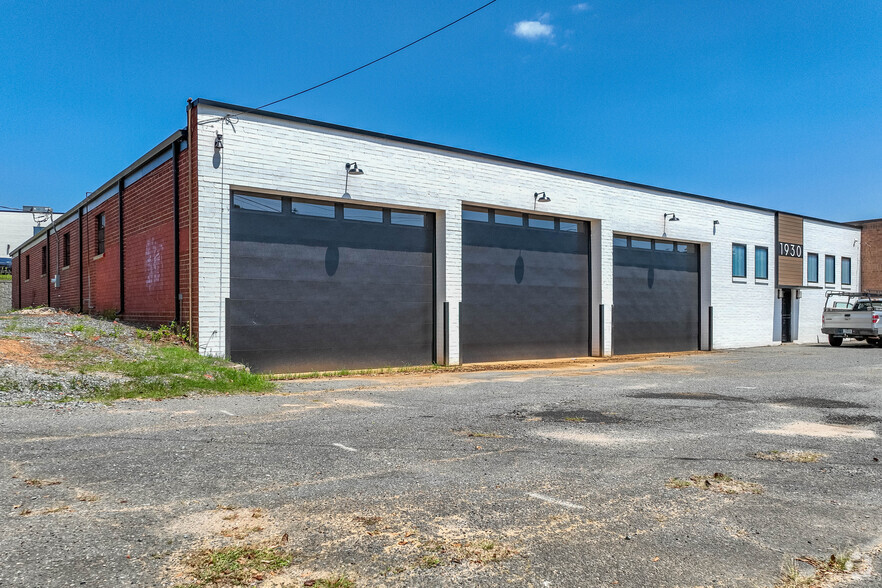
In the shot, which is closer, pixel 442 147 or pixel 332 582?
pixel 332 582

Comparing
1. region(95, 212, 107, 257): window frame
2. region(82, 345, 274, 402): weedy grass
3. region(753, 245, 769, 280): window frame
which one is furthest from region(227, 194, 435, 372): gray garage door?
region(753, 245, 769, 280): window frame

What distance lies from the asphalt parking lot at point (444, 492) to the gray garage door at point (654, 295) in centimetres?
1328

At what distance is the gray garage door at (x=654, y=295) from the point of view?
22422 mm

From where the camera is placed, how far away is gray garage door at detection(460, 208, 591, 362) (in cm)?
1831

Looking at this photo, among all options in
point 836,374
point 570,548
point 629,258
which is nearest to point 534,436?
point 570,548

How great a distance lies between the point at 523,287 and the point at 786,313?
17.2m

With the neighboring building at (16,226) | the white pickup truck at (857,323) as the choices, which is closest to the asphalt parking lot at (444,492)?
the white pickup truck at (857,323)

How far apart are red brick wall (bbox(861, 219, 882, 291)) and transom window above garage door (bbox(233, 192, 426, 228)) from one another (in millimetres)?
28504

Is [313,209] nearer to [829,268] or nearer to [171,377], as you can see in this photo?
[171,377]

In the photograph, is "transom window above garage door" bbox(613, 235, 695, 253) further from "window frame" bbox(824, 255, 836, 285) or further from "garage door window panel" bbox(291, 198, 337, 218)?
"window frame" bbox(824, 255, 836, 285)

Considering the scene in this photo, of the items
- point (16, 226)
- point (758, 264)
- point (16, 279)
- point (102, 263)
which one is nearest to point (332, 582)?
point (102, 263)

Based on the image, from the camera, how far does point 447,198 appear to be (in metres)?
17.4

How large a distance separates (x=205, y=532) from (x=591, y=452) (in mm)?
3777

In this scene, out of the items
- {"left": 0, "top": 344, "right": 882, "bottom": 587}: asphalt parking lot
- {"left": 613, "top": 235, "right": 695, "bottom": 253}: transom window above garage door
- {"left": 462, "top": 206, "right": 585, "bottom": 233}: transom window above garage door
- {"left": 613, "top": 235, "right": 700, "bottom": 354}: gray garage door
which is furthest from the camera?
{"left": 613, "top": 235, "right": 695, "bottom": 253}: transom window above garage door
